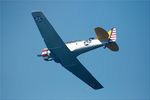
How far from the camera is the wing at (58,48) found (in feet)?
111

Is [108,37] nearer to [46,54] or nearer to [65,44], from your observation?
[65,44]

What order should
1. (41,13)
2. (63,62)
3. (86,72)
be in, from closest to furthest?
(41,13), (63,62), (86,72)

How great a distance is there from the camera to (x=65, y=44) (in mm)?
34938

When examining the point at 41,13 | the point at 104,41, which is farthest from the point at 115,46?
the point at 41,13

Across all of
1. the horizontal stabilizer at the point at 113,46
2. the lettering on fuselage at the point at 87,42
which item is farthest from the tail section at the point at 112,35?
the lettering on fuselage at the point at 87,42

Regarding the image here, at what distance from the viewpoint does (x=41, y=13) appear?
3312cm

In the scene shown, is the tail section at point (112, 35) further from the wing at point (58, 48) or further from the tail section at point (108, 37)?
the wing at point (58, 48)

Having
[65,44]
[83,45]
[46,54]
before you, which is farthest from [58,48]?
[83,45]

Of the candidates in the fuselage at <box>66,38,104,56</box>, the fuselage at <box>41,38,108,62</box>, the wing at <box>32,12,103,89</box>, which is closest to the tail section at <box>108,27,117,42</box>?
the fuselage at <box>41,38,108,62</box>

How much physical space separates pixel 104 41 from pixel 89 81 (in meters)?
5.99

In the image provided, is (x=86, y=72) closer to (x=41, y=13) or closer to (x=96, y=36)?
(x=96, y=36)

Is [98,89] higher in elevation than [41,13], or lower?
lower

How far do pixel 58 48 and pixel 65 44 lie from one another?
69 centimetres

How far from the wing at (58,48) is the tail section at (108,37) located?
2.77 meters
